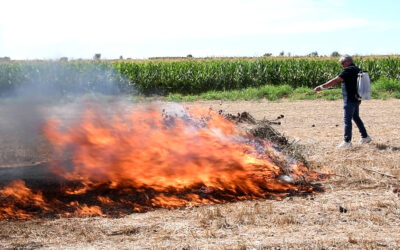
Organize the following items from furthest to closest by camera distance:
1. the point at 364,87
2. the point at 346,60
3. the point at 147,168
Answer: the point at 346,60
the point at 364,87
the point at 147,168

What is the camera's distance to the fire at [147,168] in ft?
21.0

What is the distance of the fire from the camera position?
6.40m

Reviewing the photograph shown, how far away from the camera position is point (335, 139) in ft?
34.6

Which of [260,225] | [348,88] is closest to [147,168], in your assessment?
[260,225]

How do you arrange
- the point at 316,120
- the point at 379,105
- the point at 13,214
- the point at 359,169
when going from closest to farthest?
the point at 13,214, the point at 359,169, the point at 316,120, the point at 379,105

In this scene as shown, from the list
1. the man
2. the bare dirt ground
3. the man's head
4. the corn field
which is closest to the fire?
the bare dirt ground

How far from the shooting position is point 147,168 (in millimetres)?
7129

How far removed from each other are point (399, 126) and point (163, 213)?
328 inches

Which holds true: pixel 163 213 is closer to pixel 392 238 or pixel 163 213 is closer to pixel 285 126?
pixel 392 238

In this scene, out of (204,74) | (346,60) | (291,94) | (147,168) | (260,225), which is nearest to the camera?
(260,225)

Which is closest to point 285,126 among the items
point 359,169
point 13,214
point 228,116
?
point 228,116

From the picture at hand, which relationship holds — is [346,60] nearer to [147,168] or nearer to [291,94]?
[147,168]

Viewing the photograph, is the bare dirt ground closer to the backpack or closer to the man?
the man

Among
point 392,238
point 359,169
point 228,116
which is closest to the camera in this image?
point 392,238
